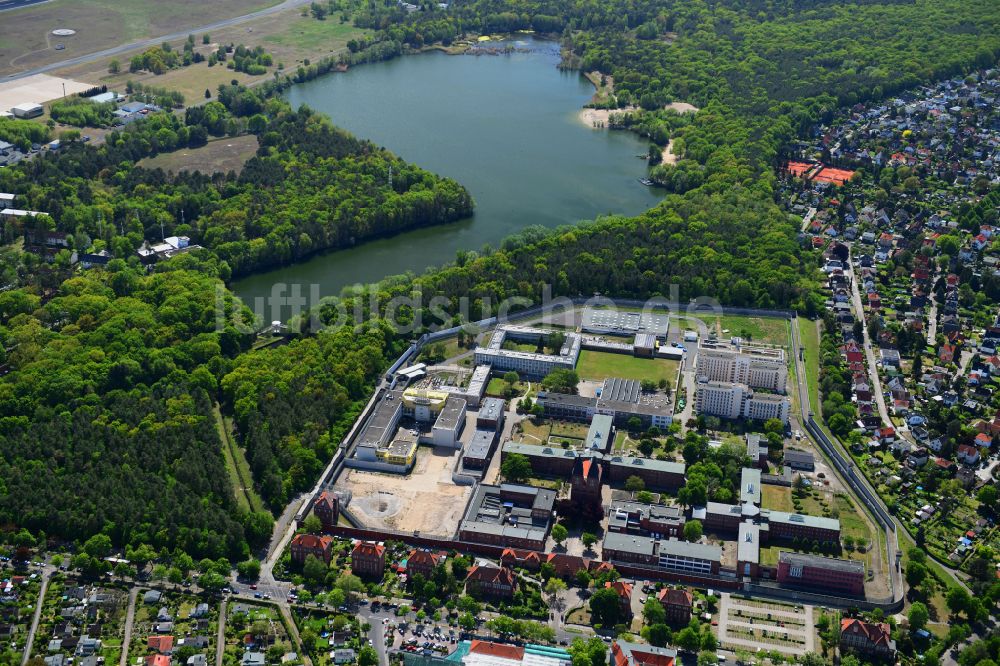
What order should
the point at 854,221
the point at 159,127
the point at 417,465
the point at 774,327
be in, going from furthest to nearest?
1. the point at 159,127
2. the point at 854,221
3. the point at 774,327
4. the point at 417,465

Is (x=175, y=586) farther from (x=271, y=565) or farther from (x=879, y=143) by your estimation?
(x=879, y=143)

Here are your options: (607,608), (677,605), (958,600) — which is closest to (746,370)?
(958,600)

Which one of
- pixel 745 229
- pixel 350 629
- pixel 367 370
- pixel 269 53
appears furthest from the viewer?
pixel 269 53

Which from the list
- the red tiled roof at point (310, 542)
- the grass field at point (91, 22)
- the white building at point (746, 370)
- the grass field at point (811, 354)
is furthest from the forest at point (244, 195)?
the red tiled roof at point (310, 542)

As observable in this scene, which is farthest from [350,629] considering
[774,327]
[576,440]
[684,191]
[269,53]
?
[269,53]

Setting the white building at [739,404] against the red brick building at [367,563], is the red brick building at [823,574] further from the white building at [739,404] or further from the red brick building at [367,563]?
the red brick building at [367,563]

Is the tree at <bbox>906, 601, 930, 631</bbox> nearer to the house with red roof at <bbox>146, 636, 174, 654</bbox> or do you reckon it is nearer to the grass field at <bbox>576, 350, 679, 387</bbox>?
the grass field at <bbox>576, 350, 679, 387</bbox>
